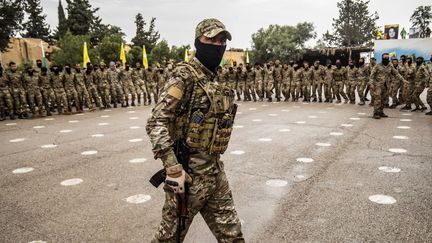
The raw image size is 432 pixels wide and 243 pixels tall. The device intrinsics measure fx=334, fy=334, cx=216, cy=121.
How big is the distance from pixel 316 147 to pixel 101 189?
3962mm

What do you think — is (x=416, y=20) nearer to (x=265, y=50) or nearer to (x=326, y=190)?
(x=265, y=50)

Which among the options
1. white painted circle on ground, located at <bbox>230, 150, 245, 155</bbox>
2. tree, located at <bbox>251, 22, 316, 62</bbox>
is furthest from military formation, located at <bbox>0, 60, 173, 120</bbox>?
tree, located at <bbox>251, 22, 316, 62</bbox>

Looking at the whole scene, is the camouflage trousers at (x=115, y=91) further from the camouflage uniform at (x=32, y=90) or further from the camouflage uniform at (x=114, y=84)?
the camouflage uniform at (x=32, y=90)

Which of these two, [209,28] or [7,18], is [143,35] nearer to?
[7,18]

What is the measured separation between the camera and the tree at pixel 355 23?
201 feet

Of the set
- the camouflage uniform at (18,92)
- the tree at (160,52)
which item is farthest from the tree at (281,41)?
the camouflage uniform at (18,92)

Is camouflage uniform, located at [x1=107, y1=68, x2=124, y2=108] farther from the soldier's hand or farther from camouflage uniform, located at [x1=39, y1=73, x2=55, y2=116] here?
the soldier's hand

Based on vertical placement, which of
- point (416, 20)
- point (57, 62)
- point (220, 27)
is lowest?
point (220, 27)

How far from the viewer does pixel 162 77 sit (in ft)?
50.2

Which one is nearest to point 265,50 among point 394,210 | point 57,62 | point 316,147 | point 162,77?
point 57,62

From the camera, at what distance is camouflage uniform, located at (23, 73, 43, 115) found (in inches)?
455

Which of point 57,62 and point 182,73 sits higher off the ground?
point 57,62

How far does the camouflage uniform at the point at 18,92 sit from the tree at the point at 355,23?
5964cm

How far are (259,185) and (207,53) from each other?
8.60ft
